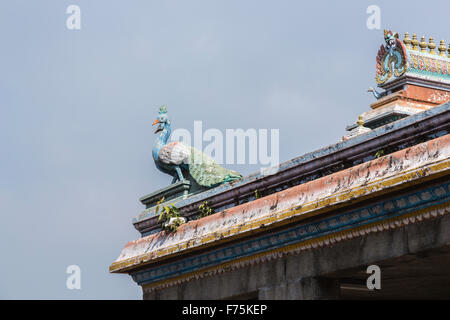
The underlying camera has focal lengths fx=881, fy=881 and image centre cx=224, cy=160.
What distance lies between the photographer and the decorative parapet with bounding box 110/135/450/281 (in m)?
12.3

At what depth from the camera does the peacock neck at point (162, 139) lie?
20.0 metres

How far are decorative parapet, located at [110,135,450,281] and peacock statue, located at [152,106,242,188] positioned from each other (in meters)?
1.27

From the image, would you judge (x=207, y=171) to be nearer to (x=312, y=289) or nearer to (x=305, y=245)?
(x=305, y=245)

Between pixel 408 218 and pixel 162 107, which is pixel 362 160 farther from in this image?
pixel 162 107

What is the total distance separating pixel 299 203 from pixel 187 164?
515 centimetres

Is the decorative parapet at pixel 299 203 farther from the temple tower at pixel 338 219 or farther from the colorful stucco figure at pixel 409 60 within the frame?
the colorful stucco figure at pixel 409 60

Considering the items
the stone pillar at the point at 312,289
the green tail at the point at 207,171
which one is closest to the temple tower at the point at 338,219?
the stone pillar at the point at 312,289

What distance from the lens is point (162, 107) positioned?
2134 cm

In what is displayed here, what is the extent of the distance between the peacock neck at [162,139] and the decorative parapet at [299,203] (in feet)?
6.93

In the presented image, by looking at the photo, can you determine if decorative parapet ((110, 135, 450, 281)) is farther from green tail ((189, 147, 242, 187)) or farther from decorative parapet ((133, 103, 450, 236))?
green tail ((189, 147, 242, 187))
